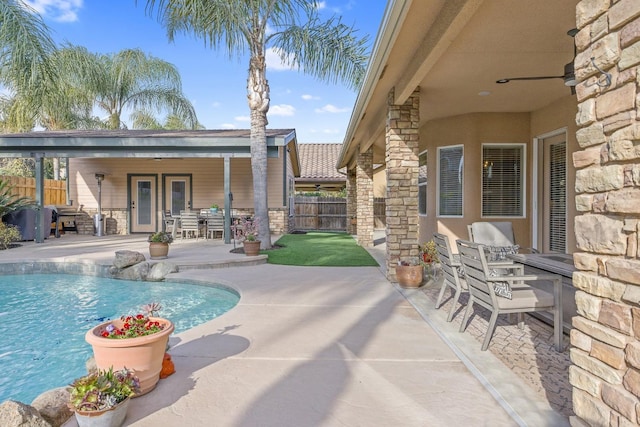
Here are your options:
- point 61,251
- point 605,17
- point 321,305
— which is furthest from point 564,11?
point 61,251

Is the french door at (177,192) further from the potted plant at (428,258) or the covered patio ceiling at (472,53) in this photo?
the potted plant at (428,258)

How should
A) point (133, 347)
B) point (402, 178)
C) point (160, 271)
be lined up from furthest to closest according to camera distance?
1. point (160, 271)
2. point (402, 178)
3. point (133, 347)

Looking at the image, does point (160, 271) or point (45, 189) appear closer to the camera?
point (160, 271)

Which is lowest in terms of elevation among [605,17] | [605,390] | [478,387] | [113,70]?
[478,387]

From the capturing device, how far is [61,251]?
8.54m

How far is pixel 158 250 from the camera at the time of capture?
7.57m

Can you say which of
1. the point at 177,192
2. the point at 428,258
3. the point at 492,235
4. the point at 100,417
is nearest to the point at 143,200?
the point at 177,192

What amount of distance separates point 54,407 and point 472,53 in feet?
15.6

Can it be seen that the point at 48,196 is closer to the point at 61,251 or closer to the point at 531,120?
the point at 61,251

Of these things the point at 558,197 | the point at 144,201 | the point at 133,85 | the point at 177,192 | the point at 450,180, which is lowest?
the point at 558,197

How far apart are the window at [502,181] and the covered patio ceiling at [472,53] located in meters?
0.80

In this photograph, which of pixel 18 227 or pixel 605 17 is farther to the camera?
pixel 18 227

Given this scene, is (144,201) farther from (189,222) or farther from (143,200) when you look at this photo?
(189,222)

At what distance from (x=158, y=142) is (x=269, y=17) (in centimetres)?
485
